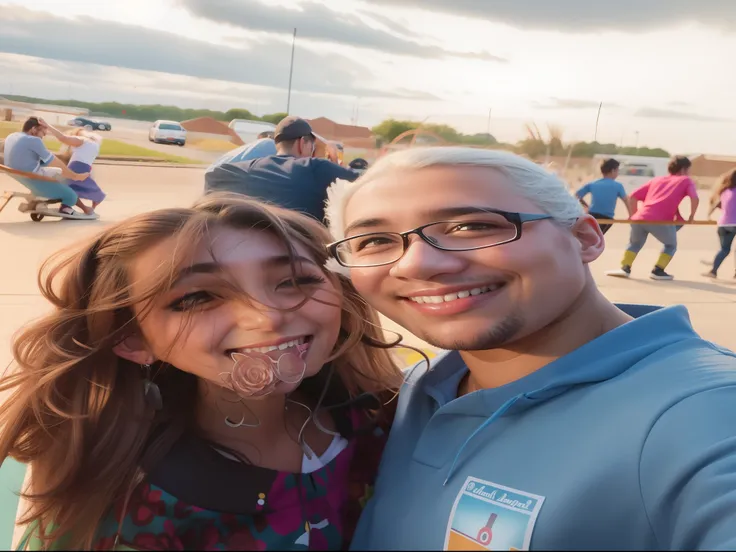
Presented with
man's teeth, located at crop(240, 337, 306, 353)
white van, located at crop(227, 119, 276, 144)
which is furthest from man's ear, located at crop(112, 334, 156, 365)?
white van, located at crop(227, 119, 276, 144)

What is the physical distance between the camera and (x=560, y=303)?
1.24 m

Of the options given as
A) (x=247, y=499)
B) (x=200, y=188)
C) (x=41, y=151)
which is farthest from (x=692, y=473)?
(x=41, y=151)

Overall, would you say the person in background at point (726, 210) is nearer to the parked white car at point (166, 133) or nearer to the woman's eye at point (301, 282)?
the woman's eye at point (301, 282)

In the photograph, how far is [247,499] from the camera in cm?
126

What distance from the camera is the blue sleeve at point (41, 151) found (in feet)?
26.8

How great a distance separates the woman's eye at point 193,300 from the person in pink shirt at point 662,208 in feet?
22.7

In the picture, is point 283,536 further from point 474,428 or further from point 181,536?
point 474,428

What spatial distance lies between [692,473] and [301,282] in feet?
2.99

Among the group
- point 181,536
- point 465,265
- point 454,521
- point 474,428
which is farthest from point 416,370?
point 181,536

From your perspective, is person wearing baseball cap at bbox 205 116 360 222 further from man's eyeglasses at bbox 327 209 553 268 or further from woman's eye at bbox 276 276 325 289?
man's eyeglasses at bbox 327 209 553 268

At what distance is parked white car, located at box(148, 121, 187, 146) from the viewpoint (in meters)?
11.9

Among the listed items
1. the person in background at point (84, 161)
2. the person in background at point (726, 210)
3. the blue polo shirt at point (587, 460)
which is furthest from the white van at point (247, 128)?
the blue polo shirt at point (587, 460)

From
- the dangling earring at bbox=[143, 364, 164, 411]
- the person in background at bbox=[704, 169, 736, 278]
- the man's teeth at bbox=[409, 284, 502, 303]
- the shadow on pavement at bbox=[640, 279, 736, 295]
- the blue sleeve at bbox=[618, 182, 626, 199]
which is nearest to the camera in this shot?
the man's teeth at bbox=[409, 284, 502, 303]

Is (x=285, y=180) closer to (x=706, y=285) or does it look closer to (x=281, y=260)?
(x=281, y=260)
